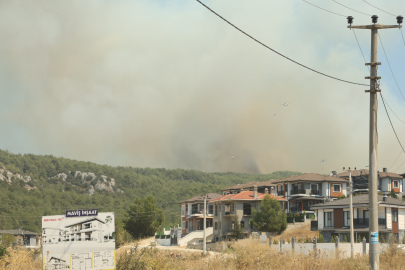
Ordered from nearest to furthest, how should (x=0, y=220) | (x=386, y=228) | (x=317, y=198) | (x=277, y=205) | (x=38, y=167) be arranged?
(x=386, y=228), (x=277, y=205), (x=317, y=198), (x=0, y=220), (x=38, y=167)

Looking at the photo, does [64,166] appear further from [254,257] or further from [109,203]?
[254,257]

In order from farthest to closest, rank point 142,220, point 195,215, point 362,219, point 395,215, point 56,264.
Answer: point 142,220 < point 195,215 < point 395,215 < point 362,219 < point 56,264

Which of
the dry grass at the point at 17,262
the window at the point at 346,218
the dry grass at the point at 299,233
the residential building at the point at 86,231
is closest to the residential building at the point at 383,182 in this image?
the dry grass at the point at 299,233

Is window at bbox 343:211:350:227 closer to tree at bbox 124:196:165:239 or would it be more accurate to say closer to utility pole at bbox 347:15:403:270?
utility pole at bbox 347:15:403:270

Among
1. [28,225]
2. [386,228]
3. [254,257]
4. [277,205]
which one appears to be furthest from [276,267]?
[28,225]

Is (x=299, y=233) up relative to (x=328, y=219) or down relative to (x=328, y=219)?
down

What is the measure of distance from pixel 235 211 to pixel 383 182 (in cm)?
3342

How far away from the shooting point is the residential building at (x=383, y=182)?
3327 inches

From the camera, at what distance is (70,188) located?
155 m

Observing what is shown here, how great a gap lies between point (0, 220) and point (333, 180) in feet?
263

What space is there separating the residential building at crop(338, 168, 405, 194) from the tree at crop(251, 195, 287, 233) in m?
28.2

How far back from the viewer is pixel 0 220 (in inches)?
4291

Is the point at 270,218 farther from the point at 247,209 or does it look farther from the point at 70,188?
the point at 70,188

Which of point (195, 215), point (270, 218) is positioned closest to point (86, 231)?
point (270, 218)
